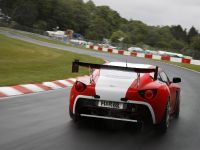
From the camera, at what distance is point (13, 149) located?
596cm

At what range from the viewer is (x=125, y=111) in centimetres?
754

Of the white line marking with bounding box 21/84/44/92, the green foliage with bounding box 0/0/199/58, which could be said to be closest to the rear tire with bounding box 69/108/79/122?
the white line marking with bounding box 21/84/44/92

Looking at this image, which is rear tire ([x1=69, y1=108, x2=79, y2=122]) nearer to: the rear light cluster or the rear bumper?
the rear bumper

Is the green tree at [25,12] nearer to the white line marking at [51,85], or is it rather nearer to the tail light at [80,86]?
the white line marking at [51,85]

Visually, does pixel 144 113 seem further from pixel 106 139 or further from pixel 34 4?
pixel 34 4

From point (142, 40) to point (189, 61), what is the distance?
11512cm

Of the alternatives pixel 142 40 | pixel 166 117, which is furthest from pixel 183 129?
pixel 142 40

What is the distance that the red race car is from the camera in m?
7.52

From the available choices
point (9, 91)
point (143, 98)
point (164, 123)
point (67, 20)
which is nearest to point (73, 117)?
point (143, 98)

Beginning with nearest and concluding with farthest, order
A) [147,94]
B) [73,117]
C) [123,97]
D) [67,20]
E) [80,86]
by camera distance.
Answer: [123,97] → [147,94] → [80,86] → [73,117] → [67,20]

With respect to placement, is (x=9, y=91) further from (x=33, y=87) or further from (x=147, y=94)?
(x=147, y=94)

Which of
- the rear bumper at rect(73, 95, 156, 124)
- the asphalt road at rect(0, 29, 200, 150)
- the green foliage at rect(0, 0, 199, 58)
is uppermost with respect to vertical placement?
the green foliage at rect(0, 0, 199, 58)

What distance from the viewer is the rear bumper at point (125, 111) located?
754 cm

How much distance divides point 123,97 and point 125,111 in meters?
0.25
